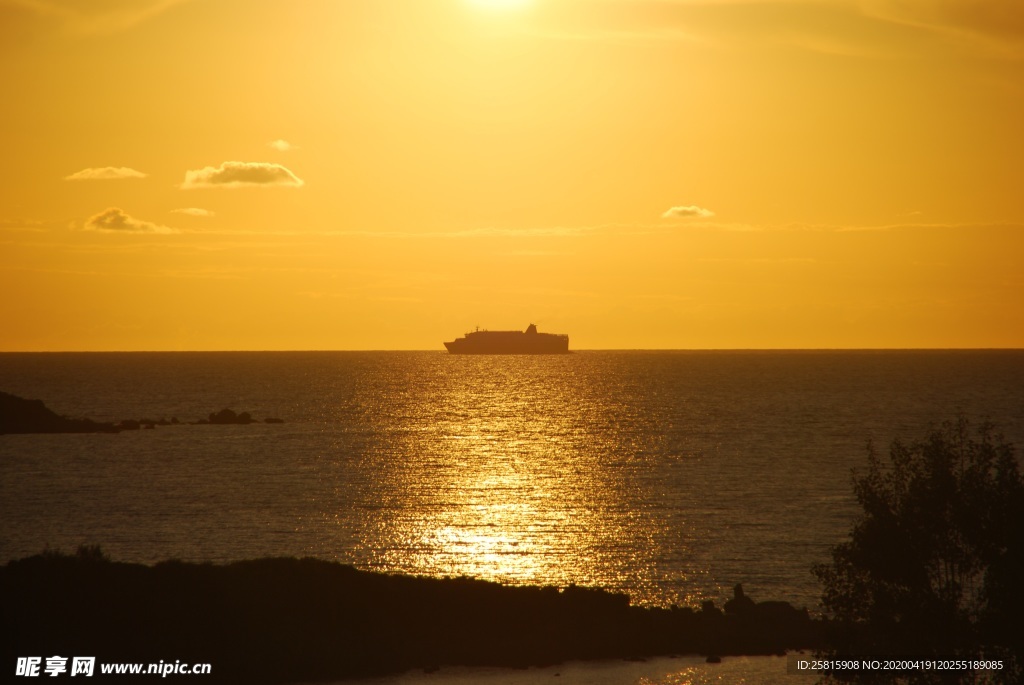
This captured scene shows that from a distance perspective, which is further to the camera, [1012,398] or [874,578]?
[1012,398]

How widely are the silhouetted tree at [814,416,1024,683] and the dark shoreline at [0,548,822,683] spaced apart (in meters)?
14.3

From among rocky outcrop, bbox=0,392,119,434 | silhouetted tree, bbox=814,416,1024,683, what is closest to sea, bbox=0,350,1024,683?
rocky outcrop, bbox=0,392,119,434

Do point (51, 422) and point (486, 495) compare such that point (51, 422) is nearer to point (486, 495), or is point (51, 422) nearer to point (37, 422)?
point (37, 422)

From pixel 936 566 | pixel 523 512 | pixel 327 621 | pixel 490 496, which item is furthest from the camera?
pixel 490 496

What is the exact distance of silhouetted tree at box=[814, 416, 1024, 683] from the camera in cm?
2717

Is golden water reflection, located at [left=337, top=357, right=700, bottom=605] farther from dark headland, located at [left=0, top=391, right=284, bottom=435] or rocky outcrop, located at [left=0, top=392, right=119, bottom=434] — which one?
rocky outcrop, located at [left=0, top=392, right=119, bottom=434]

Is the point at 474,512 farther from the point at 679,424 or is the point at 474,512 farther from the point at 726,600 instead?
the point at 679,424

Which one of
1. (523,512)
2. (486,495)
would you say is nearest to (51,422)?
(486,495)

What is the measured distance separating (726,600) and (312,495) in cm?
4227

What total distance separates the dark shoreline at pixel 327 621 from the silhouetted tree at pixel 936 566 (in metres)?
14.3

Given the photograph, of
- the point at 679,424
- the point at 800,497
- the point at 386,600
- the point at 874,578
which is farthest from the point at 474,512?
the point at 679,424

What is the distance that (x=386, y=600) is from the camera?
44.0 m

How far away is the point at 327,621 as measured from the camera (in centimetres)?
4209

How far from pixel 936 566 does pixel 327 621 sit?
76.0ft
